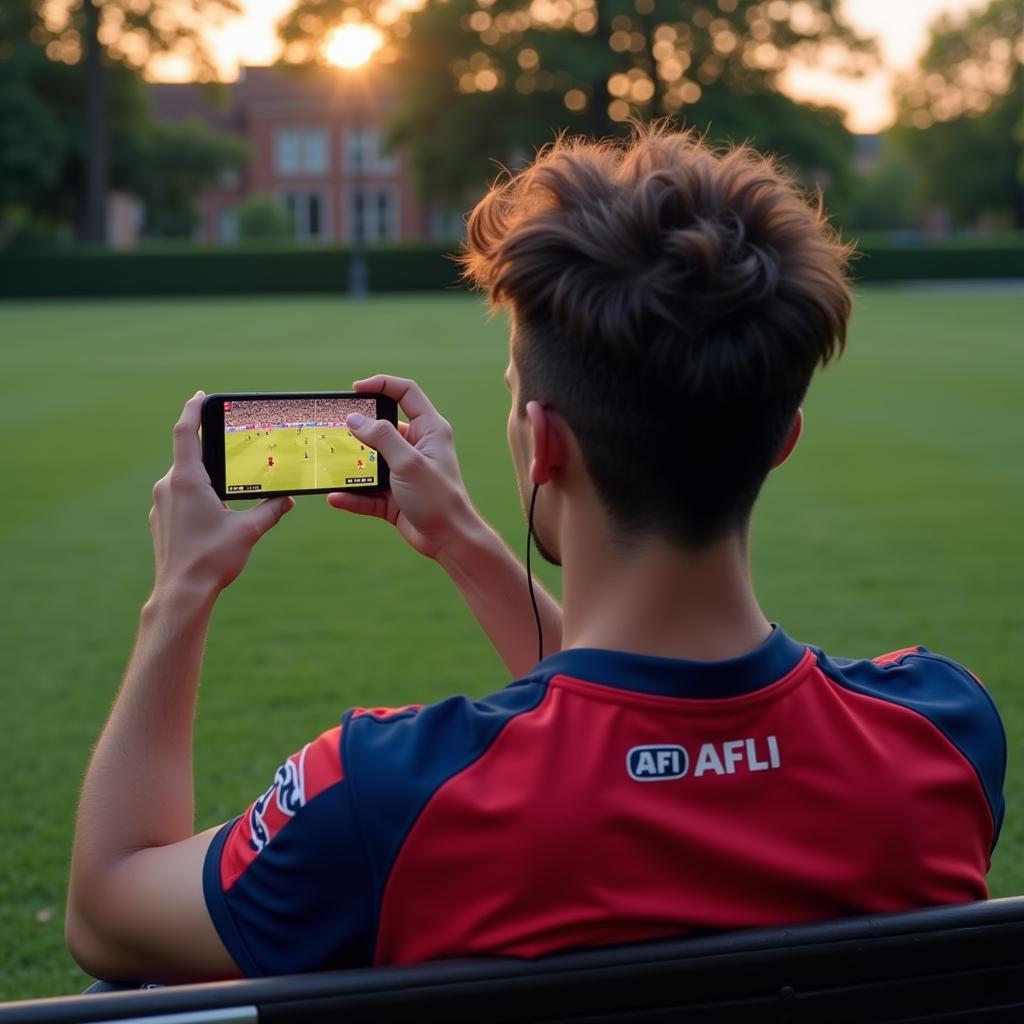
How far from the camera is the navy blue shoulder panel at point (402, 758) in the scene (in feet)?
4.87

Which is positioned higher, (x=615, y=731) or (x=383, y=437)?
(x=383, y=437)

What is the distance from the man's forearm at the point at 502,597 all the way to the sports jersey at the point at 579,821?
643 millimetres

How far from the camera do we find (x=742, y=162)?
5.65 ft

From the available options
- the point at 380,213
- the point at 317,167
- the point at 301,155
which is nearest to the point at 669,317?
the point at 380,213

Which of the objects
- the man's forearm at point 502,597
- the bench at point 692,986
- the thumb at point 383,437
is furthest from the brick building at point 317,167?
the bench at point 692,986

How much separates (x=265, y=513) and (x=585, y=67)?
56538 mm

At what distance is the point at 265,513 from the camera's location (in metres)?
1.90

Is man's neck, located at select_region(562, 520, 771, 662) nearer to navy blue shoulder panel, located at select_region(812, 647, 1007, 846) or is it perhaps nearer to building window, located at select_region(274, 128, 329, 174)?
navy blue shoulder panel, located at select_region(812, 647, 1007, 846)

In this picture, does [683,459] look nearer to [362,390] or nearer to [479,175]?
[362,390]

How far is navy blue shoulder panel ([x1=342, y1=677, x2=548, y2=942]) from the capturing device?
1.48m

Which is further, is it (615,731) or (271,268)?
(271,268)

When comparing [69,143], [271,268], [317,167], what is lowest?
[271,268]

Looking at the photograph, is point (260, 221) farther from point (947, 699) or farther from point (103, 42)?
point (947, 699)

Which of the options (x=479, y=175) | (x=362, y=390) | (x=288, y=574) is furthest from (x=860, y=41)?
(x=362, y=390)
